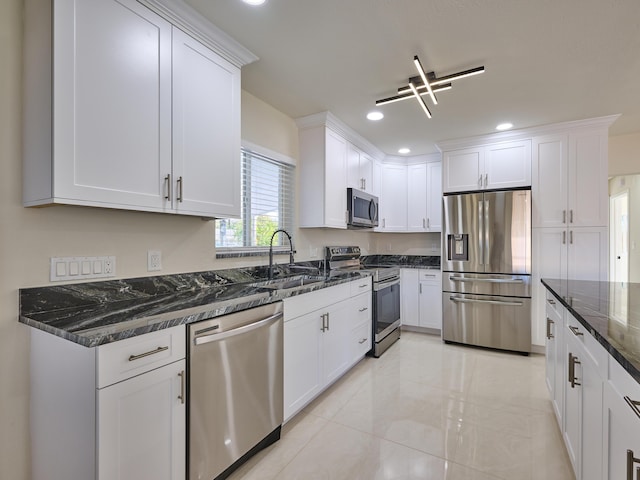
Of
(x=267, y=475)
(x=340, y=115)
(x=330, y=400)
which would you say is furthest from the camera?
(x=340, y=115)

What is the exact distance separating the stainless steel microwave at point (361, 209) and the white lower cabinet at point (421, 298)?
2.88 ft

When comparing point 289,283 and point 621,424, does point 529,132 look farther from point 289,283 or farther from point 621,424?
point 621,424

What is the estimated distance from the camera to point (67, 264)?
5.06 ft

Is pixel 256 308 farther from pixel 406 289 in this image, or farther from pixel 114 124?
pixel 406 289

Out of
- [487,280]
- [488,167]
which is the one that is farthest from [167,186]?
[488,167]

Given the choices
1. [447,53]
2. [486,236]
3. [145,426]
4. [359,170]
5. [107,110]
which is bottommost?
[145,426]

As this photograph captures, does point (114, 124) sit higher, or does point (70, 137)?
point (114, 124)

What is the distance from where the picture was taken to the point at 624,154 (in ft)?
12.1

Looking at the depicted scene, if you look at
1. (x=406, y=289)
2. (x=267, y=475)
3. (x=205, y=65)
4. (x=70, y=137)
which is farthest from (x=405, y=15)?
(x=406, y=289)

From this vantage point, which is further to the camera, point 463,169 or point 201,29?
point 463,169

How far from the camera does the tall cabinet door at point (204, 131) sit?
68.4 inches

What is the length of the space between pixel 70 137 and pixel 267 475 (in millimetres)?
1826

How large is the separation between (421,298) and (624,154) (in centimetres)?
277

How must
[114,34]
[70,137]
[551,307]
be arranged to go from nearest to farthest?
[70,137], [114,34], [551,307]
